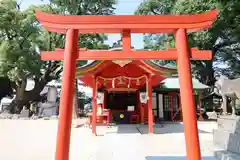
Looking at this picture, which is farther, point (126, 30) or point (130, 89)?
point (130, 89)

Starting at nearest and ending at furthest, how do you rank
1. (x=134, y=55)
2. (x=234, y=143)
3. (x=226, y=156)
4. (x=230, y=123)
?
(x=134, y=55)
(x=226, y=156)
(x=234, y=143)
(x=230, y=123)

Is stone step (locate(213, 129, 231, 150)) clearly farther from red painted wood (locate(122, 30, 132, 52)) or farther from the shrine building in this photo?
red painted wood (locate(122, 30, 132, 52))

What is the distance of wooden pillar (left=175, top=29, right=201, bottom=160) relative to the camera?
12.1 feet

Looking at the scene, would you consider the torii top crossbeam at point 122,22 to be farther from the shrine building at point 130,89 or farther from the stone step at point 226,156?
the shrine building at point 130,89

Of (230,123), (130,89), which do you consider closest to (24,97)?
(130,89)

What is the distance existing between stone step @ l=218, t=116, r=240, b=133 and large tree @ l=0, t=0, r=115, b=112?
49.2 ft

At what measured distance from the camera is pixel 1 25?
20.8 m

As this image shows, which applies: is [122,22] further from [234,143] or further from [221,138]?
[221,138]

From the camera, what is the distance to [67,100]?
3.86 m

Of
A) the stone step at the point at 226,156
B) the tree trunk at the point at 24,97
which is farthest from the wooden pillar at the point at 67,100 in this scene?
the tree trunk at the point at 24,97

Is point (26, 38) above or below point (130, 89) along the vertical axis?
above

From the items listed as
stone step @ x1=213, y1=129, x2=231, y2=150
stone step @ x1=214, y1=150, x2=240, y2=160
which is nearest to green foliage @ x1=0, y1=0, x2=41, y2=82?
stone step @ x1=213, y1=129, x2=231, y2=150

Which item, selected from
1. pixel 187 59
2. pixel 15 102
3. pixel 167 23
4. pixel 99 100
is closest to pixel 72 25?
pixel 167 23

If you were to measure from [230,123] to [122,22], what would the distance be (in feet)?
14.3
